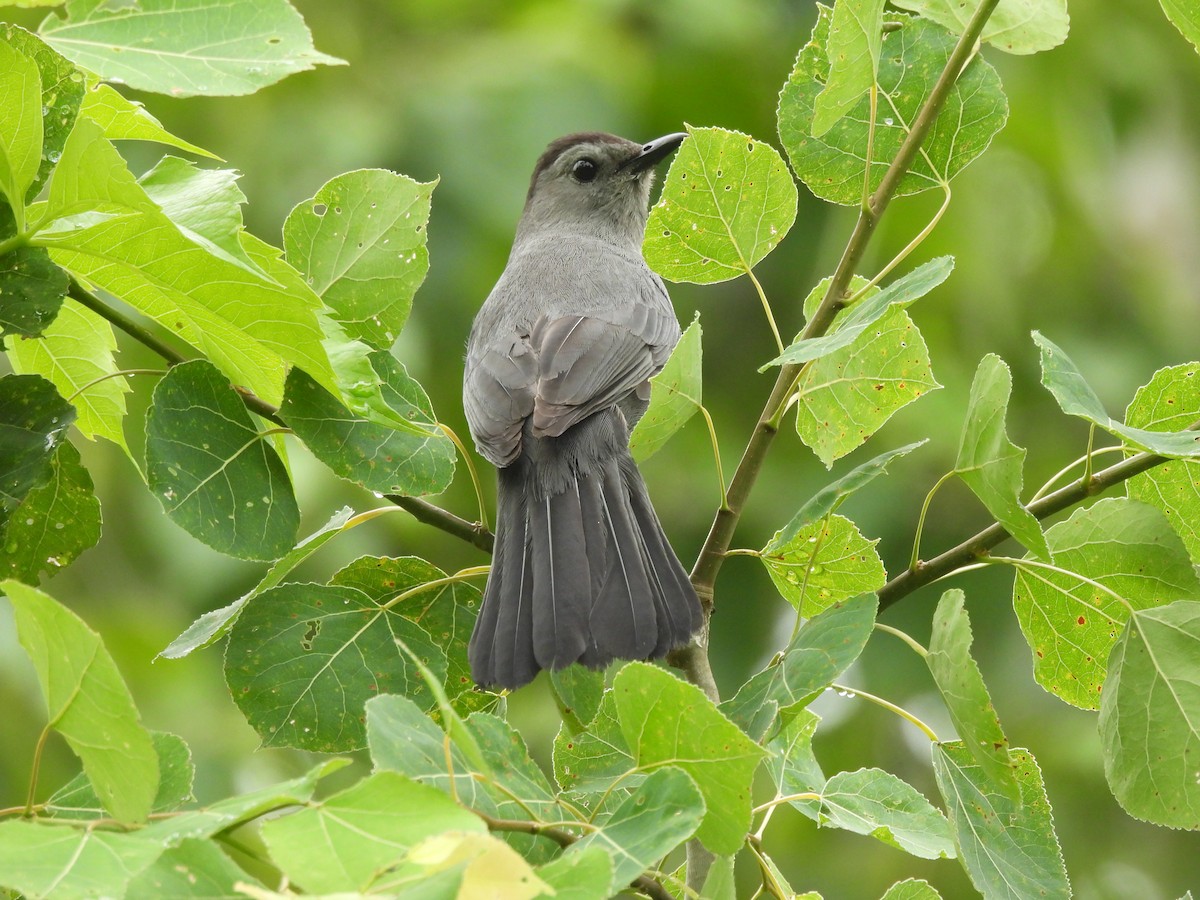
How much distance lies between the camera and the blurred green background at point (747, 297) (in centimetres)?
601

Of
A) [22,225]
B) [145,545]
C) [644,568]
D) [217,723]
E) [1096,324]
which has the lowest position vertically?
[217,723]

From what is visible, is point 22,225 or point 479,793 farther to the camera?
point 22,225

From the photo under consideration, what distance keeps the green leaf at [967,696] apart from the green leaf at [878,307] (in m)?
0.35

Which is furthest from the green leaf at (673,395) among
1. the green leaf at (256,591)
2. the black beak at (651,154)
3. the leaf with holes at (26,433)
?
the black beak at (651,154)

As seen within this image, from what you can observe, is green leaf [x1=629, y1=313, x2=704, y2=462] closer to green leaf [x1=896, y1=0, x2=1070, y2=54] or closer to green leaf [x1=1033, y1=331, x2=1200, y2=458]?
green leaf [x1=1033, y1=331, x2=1200, y2=458]

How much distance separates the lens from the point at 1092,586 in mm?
1969

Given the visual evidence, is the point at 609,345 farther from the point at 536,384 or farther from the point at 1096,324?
the point at 1096,324

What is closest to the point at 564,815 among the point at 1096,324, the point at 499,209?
the point at 499,209

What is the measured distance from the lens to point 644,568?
262 cm

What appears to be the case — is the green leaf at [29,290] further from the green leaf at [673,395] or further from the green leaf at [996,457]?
the green leaf at [996,457]

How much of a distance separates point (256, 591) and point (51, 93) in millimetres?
755

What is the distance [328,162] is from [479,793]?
188 inches

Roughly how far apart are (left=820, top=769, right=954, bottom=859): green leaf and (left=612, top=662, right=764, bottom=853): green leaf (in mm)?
622

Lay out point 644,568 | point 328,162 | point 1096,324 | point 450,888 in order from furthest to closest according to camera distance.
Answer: point 1096,324, point 328,162, point 644,568, point 450,888
